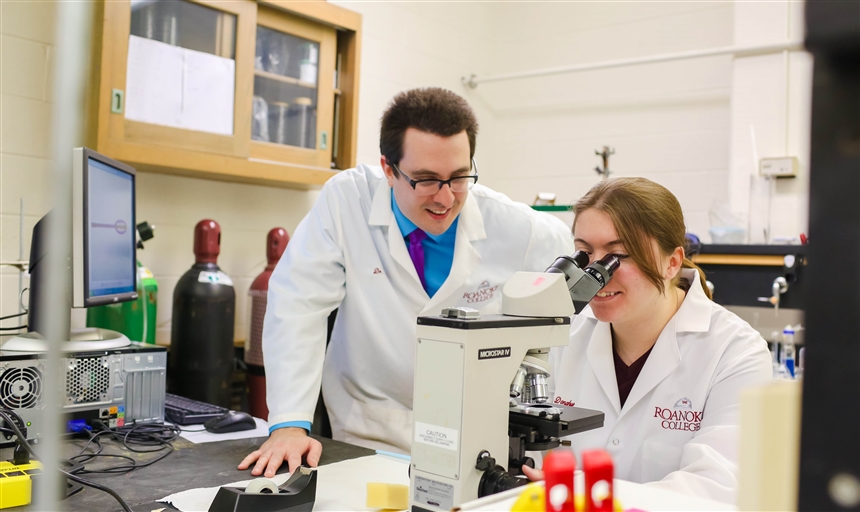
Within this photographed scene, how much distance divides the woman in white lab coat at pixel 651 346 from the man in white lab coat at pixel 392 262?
1.39 ft

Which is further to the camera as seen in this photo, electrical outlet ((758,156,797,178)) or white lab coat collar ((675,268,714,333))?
electrical outlet ((758,156,797,178))

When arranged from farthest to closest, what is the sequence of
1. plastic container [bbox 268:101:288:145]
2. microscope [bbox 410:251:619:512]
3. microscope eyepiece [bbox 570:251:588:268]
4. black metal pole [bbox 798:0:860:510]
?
plastic container [bbox 268:101:288:145] < microscope eyepiece [bbox 570:251:588:268] < microscope [bbox 410:251:619:512] < black metal pole [bbox 798:0:860:510]

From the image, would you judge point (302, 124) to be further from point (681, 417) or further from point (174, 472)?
point (681, 417)

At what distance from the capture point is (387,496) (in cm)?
103

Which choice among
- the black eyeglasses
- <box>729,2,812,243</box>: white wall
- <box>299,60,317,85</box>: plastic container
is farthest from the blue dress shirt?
<box>729,2,812,243</box>: white wall

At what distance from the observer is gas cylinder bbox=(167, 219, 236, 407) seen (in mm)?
2471

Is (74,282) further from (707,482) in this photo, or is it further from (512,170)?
(512,170)

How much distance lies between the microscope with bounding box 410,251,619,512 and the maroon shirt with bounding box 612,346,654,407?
507 millimetres

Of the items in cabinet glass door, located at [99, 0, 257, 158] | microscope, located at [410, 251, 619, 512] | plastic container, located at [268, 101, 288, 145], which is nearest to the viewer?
microscope, located at [410, 251, 619, 512]

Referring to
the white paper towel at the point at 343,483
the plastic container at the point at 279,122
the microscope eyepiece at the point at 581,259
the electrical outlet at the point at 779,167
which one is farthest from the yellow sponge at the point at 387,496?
the electrical outlet at the point at 779,167

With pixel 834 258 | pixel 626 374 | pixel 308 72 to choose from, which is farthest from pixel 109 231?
pixel 834 258

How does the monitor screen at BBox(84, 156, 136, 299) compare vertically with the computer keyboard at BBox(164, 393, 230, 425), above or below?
above

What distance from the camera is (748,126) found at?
3.35 metres

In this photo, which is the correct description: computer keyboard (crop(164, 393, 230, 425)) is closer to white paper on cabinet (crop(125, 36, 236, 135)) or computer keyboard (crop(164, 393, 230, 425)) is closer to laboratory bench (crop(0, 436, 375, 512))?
laboratory bench (crop(0, 436, 375, 512))
